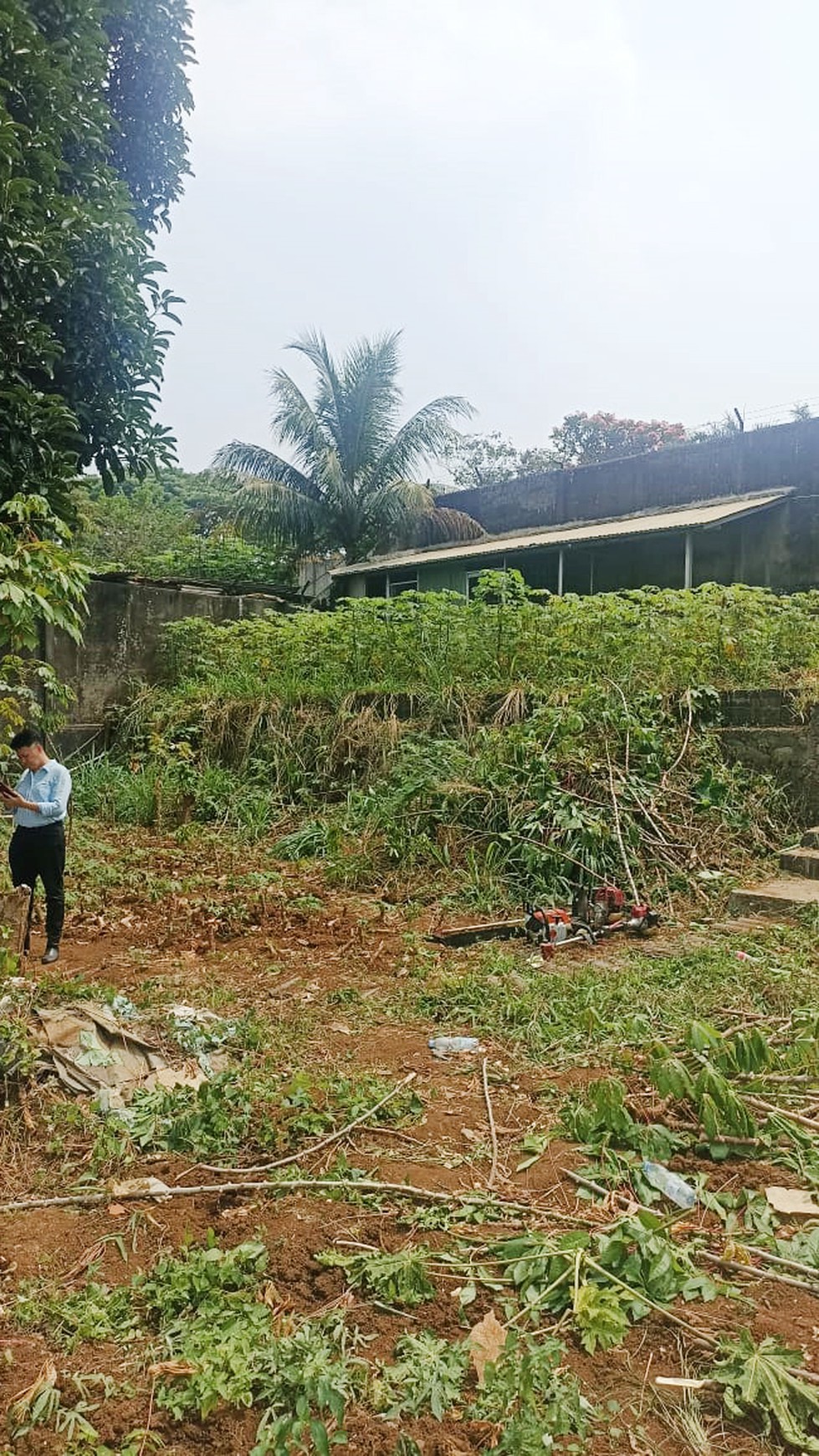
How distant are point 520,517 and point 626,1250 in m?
16.8

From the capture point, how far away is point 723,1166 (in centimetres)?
259

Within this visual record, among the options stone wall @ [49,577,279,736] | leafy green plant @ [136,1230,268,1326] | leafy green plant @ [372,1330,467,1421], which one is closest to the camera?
leafy green plant @ [372,1330,467,1421]

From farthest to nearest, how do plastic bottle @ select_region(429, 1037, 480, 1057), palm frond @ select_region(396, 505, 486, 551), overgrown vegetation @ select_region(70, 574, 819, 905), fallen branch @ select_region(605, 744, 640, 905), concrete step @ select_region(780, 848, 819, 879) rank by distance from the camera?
1. palm frond @ select_region(396, 505, 486, 551)
2. overgrown vegetation @ select_region(70, 574, 819, 905)
3. concrete step @ select_region(780, 848, 819, 879)
4. fallen branch @ select_region(605, 744, 640, 905)
5. plastic bottle @ select_region(429, 1037, 480, 1057)

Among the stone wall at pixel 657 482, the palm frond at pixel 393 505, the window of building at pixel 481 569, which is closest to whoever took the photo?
the stone wall at pixel 657 482

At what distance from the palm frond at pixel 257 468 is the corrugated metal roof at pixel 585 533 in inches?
72.1

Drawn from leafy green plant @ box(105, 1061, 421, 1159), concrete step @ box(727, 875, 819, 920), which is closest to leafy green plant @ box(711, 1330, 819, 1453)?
leafy green plant @ box(105, 1061, 421, 1159)

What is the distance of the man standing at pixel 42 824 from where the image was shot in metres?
Answer: 5.10

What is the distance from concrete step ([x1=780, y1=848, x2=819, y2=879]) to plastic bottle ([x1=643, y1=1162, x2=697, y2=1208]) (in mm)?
3768

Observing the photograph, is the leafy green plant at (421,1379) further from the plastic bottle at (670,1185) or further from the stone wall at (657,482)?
the stone wall at (657,482)

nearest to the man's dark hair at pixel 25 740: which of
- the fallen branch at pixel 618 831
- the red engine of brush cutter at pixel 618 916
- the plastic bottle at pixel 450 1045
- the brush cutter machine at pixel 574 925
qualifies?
the brush cutter machine at pixel 574 925

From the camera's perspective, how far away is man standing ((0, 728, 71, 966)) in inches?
201

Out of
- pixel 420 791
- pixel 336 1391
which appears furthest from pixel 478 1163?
pixel 420 791

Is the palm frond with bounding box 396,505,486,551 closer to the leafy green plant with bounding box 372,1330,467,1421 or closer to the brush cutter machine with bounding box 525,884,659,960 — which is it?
the brush cutter machine with bounding box 525,884,659,960

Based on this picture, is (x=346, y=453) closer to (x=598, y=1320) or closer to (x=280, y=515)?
(x=280, y=515)
